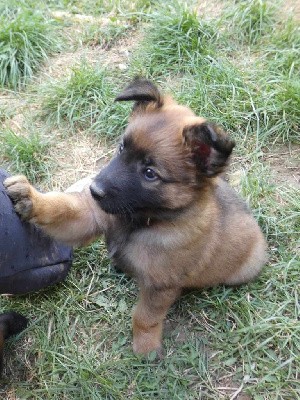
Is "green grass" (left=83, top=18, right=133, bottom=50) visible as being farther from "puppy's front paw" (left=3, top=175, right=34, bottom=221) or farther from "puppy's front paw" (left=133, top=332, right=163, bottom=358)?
"puppy's front paw" (left=133, top=332, right=163, bottom=358)

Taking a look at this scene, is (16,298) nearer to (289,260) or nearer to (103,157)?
(103,157)

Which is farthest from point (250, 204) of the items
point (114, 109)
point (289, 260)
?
point (114, 109)

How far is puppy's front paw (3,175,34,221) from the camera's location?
3.02m

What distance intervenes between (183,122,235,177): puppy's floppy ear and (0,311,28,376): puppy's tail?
Result: 5.10 feet

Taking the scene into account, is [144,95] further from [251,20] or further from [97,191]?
[251,20]

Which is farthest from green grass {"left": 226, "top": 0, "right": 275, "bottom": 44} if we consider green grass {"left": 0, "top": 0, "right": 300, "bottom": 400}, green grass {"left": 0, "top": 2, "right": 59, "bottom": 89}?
green grass {"left": 0, "top": 2, "right": 59, "bottom": 89}

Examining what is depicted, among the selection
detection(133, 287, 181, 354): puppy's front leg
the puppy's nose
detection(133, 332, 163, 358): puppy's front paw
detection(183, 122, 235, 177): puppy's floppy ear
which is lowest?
detection(133, 332, 163, 358): puppy's front paw

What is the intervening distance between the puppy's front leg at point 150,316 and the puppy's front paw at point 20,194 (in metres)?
0.82

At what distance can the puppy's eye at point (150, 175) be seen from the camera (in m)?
2.89

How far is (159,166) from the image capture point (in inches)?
114

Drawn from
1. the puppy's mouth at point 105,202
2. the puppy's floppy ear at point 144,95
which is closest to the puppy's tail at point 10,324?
the puppy's mouth at point 105,202

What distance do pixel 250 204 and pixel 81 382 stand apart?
1.73m

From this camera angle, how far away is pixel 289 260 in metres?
3.98

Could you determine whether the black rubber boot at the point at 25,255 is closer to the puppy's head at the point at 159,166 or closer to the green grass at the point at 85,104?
the puppy's head at the point at 159,166
